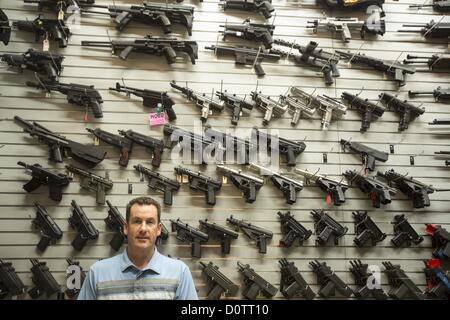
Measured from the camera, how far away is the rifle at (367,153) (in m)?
5.29

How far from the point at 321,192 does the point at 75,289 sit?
3185 mm

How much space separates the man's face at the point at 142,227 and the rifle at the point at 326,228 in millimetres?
2817

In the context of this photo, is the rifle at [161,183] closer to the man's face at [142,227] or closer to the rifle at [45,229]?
the rifle at [45,229]

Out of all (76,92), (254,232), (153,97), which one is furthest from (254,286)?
(76,92)

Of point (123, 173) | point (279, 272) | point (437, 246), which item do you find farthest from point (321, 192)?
point (123, 173)

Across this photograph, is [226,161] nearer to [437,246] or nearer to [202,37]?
[202,37]

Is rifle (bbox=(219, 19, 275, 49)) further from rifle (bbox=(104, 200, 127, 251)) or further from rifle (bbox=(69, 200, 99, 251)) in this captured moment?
rifle (bbox=(69, 200, 99, 251))

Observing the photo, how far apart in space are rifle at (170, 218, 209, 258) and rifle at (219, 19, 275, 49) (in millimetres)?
2687

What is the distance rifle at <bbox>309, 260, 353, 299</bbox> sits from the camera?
189 inches

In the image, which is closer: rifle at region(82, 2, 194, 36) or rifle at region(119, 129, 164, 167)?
rifle at region(119, 129, 164, 167)

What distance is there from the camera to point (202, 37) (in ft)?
18.3

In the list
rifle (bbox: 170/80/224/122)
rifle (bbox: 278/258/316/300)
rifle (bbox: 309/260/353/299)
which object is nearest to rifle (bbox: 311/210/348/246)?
rifle (bbox: 309/260/353/299)

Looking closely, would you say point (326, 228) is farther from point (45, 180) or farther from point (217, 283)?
point (45, 180)

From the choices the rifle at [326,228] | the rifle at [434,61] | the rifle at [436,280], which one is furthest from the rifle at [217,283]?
the rifle at [434,61]
